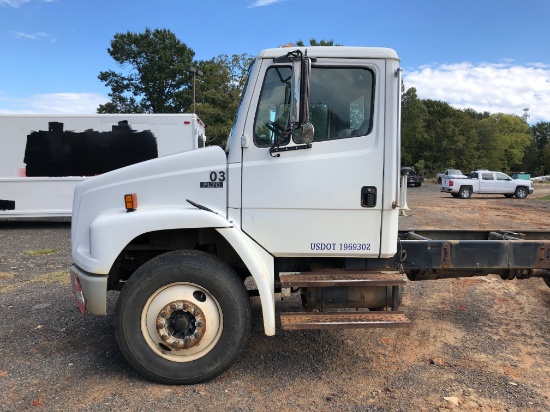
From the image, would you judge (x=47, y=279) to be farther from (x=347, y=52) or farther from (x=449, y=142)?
(x=449, y=142)

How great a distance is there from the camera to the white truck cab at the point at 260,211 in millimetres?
3625

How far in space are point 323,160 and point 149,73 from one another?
5389cm

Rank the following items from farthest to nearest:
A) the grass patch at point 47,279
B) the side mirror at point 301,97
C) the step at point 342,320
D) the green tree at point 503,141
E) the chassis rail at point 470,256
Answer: the green tree at point 503,141, the grass patch at point 47,279, the chassis rail at point 470,256, the step at point 342,320, the side mirror at point 301,97

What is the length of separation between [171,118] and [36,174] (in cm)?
379

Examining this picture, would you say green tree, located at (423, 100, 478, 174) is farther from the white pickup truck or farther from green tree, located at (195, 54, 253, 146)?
green tree, located at (195, 54, 253, 146)

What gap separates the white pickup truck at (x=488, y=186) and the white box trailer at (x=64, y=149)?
22.5 metres

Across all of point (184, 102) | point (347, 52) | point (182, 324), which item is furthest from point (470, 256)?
point (184, 102)

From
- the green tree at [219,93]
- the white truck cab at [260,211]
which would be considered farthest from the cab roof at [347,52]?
the green tree at [219,93]

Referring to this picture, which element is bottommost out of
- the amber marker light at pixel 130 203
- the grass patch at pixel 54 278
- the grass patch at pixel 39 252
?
the grass patch at pixel 54 278

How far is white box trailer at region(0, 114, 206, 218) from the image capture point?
1181 cm

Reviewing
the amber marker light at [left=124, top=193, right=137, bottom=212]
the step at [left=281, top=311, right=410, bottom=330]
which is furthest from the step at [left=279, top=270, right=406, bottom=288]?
the amber marker light at [left=124, top=193, right=137, bottom=212]

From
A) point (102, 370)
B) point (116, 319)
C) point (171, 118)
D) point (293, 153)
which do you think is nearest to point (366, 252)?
point (293, 153)

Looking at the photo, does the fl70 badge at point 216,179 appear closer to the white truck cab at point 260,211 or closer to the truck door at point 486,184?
the white truck cab at point 260,211

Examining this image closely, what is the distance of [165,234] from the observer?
13.2ft
